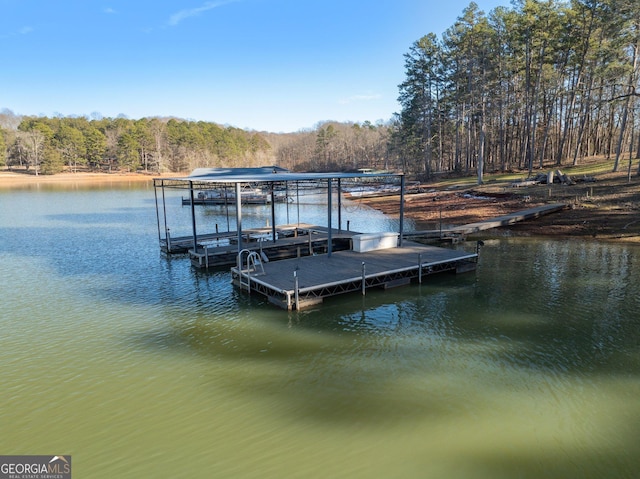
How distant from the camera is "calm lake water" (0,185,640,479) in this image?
19.5ft

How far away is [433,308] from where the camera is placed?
1210 centimetres

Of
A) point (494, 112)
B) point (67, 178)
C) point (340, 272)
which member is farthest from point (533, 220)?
point (67, 178)

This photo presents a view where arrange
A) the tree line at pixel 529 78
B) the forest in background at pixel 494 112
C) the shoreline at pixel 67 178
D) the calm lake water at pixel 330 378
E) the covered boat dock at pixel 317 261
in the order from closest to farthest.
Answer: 1. the calm lake water at pixel 330 378
2. the covered boat dock at pixel 317 261
3. the tree line at pixel 529 78
4. the forest in background at pixel 494 112
5. the shoreline at pixel 67 178

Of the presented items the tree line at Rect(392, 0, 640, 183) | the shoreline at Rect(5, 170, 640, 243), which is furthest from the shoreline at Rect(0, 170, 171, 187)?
the shoreline at Rect(5, 170, 640, 243)

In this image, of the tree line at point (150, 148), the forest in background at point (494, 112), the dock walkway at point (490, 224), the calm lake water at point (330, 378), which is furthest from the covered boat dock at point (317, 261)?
the tree line at point (150, 148)

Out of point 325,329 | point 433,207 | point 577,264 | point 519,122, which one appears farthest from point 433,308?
point 519,122

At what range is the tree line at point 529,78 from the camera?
29.5 m

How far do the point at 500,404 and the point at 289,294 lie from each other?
620cm

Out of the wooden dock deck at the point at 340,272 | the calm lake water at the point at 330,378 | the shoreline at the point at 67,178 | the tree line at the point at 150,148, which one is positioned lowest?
the calm lake water at the point at 330,378

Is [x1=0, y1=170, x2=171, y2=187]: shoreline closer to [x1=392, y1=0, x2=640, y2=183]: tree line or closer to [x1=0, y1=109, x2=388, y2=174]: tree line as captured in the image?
[x1=0, y1=109, x2=388, y2=174]: tree line

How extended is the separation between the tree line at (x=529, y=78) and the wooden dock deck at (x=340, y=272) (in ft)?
53.3

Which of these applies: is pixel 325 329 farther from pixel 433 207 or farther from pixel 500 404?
pixel 433 207

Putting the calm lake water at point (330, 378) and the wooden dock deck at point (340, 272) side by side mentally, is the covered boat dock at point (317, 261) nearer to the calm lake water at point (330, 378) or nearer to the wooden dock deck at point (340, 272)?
the wooden dock deck at point (340, 272)

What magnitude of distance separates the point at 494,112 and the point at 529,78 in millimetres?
6249
